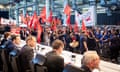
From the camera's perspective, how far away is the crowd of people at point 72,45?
471 centimetres

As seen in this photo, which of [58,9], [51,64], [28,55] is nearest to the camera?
[51,64]

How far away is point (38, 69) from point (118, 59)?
7.99m

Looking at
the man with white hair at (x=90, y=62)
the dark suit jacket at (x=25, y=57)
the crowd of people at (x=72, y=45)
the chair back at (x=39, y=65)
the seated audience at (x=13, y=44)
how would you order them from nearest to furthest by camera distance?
the man with white hair at (x=90, y=62) < the chair back at (x=39, y=65) < the crowd of people at (x=72, y=45) < the dark suit jacket at (x=25, y=57) < the seated audience at (x=13, y=44)

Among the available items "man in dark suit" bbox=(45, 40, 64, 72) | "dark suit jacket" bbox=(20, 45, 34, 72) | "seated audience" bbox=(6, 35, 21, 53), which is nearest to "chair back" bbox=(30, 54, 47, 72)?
"man in dark suit" bbox=(45, 40, 64, 72)

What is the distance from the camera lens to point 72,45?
1297cm

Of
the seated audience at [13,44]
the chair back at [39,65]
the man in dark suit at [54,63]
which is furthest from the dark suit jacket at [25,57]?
the chair back at [39,65]

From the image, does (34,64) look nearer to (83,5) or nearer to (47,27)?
(47,27)

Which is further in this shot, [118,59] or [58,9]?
[58,9]

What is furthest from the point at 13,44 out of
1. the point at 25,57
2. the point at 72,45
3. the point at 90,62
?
the point at 72,45

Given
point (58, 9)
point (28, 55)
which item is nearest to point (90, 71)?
point (28, 55)

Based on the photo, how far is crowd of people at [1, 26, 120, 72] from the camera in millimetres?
4711

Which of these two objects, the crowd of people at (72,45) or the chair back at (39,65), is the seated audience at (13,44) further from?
the chair back at (39,65)

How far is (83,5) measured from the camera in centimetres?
3061

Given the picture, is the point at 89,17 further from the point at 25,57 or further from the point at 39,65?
the point at 39,65
